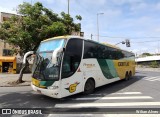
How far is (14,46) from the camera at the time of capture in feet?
54.3

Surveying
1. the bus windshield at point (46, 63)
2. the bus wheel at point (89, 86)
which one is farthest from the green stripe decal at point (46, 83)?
the bus wheel at point (89, 86)

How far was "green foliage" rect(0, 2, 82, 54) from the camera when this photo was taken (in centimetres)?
1491

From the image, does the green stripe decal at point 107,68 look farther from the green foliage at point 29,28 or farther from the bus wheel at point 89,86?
the green foliage at point 29,28

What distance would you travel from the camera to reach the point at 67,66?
28.9ft

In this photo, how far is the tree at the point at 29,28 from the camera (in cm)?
1491

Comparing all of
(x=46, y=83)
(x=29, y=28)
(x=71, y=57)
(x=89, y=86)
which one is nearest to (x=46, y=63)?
(x=46, y=83)

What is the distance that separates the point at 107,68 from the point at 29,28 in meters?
6.88

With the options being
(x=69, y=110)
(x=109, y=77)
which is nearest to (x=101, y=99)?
(x=69, y=110)

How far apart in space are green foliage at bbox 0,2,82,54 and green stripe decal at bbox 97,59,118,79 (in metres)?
5.01

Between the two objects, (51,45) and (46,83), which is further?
(51,45)

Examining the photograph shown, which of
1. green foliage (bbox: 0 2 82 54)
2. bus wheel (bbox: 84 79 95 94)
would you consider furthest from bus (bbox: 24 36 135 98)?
green foliage (bbox: 0 2 82 54)

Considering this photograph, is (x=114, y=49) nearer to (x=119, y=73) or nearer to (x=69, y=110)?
(x=119, y=73)

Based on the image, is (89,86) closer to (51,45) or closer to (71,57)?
(71,57)

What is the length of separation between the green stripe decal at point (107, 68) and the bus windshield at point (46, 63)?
3345mm
